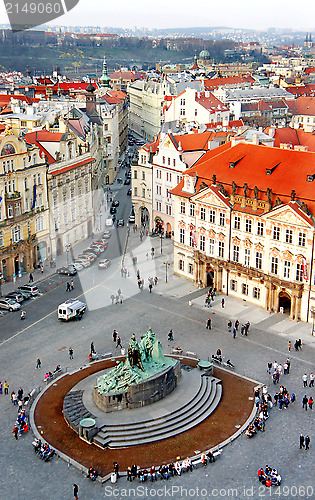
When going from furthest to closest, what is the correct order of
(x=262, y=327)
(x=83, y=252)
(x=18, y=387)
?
(x=83, y=252), (x=262, y=327), (x=18, y=387)

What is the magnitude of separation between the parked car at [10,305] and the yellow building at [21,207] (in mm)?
7952

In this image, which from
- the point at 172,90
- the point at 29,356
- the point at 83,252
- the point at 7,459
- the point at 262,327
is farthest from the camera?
the point at 172,90

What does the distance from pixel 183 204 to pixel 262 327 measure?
68.9 ft

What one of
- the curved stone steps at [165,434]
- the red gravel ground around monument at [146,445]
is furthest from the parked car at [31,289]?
the curved stone steps at [165,434]

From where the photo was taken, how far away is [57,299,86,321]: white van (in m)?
71.2

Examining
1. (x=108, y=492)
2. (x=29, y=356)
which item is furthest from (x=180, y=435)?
(x=29, y=356)

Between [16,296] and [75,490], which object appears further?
[16,296]

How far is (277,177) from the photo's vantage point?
73.2 meters

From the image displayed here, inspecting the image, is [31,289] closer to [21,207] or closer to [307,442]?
[21,207]

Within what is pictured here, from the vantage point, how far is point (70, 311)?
71.4 m

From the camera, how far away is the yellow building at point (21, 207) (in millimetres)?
81938

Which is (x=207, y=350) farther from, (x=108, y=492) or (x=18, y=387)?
(x=108, y=492)

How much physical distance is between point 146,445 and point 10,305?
3160 centimetres

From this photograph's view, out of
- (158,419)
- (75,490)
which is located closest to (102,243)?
(158,419)
